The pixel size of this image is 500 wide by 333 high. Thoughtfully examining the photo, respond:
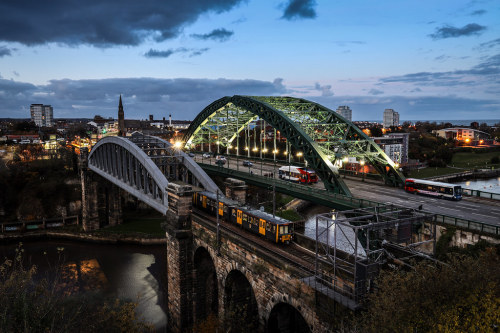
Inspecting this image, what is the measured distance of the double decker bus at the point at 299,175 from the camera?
48.0m

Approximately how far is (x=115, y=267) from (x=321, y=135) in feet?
106

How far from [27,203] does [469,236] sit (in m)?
68.0

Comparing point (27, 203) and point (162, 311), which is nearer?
point (162, 311)

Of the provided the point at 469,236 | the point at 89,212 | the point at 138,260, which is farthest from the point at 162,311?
the point at 89,212

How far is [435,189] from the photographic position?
3603 cm

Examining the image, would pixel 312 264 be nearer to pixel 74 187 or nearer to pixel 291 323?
pixel 291 323

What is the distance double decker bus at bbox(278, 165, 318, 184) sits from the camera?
48.0 metres

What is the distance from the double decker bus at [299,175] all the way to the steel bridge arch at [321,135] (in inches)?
150

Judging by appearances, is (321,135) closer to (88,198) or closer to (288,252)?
(288,252)

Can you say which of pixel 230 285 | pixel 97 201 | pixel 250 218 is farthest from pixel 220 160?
pixel 230 285

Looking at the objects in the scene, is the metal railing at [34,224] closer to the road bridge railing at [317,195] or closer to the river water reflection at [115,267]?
the river water reflection at [115,267]

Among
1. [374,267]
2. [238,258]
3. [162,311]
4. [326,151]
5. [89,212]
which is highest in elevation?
[326,151]

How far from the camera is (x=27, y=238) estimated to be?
55.9m

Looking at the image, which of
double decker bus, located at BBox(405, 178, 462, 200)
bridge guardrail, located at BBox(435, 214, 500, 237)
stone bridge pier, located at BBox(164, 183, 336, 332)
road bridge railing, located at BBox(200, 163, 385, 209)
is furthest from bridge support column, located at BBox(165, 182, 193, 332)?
double decker bus, located at BBox(405, 178, 462, 200)
